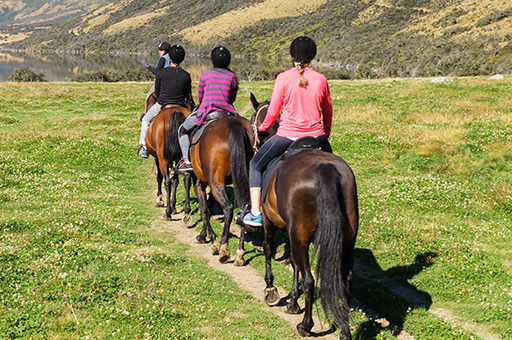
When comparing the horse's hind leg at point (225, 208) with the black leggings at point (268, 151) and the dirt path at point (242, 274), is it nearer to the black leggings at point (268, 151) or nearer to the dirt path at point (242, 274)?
the dirt path at point (242, 274)

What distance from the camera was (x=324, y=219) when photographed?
6121 mm

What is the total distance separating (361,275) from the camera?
32.3ft

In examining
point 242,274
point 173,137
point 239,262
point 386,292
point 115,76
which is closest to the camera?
point 386,292

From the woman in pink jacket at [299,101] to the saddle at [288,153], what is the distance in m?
0.09

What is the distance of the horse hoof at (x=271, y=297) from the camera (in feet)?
27.5

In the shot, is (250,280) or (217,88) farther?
(217,88)

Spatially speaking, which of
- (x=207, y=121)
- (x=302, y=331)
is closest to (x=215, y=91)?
(x=207, y=121)

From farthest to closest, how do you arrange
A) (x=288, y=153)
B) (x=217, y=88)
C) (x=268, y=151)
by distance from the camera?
(x=217, y=88), (x=268, y=151), (x=288, y=153)

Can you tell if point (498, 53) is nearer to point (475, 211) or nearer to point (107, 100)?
point (107, 100)

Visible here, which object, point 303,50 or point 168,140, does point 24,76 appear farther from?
point 303,50

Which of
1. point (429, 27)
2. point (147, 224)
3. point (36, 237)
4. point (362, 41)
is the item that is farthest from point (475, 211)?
point (362, 41)

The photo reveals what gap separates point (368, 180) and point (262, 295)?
9037mm

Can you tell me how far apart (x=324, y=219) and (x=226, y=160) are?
4.66 meters

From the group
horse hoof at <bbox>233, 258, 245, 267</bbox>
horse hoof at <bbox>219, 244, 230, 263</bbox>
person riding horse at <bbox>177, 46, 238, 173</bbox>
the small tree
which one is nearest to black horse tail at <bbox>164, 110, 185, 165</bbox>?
person riding horse at <bbox>177, 46, 238, 173</bbox>
